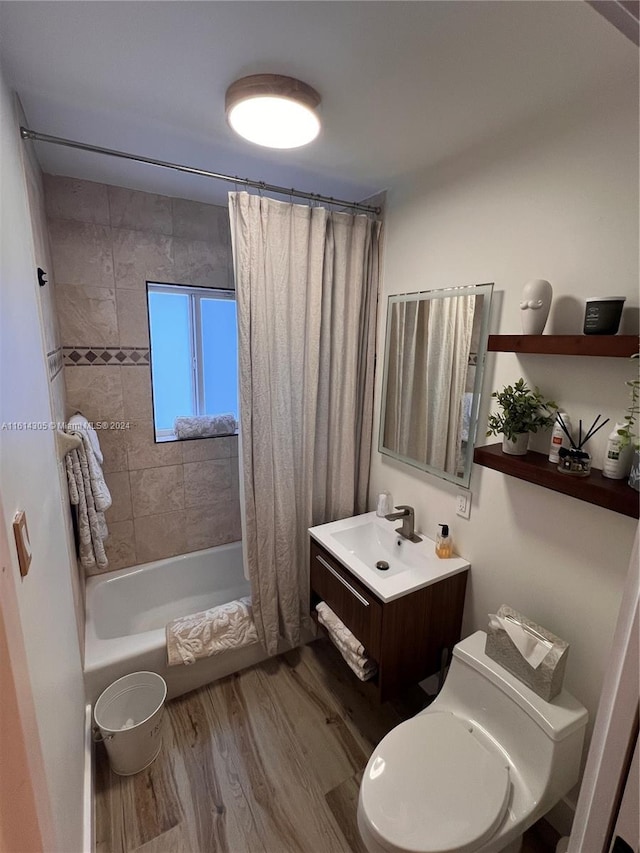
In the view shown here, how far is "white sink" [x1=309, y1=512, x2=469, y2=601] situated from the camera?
1.58 m

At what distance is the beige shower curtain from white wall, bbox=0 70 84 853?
78cm

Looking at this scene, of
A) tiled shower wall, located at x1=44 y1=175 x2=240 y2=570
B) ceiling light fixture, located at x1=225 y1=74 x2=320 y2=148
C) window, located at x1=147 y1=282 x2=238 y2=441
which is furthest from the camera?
window, located at x1=147 y1=282 x2=238 y2=441

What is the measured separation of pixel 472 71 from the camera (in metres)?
1.11

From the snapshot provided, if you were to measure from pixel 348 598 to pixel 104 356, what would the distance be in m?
1.86

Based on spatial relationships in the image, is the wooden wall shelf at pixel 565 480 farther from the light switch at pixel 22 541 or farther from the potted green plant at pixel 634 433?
the light switch at pixel 22 541

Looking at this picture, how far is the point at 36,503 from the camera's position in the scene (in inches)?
41.8

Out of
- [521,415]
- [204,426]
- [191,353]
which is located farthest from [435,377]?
[191,353]

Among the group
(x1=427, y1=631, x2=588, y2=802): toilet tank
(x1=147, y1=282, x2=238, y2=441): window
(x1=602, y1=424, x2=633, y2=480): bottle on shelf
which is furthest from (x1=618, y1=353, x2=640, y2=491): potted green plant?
(x1=147, y1=282, x2=238, y2=441): window

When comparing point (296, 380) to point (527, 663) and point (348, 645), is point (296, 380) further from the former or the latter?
point (527, 663)

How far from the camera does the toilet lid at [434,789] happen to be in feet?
3.49

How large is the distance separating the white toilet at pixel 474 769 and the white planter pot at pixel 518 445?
2.47ft

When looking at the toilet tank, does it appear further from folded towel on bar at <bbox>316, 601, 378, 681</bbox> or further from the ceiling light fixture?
the ceiling light fixture

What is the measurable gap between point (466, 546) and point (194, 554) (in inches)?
71.2

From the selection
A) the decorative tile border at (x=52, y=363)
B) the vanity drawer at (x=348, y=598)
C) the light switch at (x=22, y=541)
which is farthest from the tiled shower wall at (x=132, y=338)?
the light switch at (x=22, y=541)
